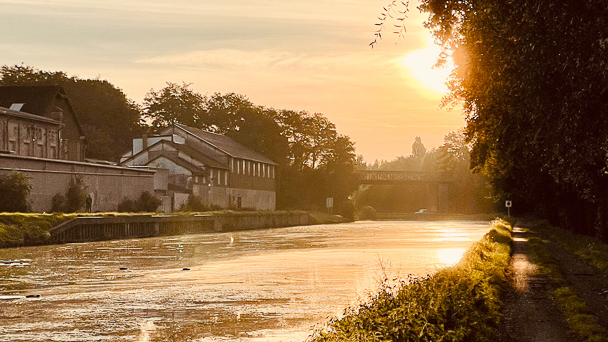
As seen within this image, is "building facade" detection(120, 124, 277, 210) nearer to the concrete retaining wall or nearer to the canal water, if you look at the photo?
the concrete retaining wall

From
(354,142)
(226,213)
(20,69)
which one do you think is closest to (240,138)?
(354,142)

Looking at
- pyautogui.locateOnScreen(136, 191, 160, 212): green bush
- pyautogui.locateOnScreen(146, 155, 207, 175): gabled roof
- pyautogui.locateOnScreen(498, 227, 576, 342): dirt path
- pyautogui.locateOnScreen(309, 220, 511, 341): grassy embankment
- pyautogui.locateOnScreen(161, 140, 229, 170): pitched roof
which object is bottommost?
pyautogui.locateOnScreen(498, 227, 576, 342): dirt path

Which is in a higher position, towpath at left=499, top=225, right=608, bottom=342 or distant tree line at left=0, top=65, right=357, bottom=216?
distant tree line at left=0, top=65, right=357, bottom=216

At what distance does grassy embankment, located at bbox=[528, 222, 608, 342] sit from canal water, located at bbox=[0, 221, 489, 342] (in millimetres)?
4002

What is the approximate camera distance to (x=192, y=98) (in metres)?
151

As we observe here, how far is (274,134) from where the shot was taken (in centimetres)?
13650

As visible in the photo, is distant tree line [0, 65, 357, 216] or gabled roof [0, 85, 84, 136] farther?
distant tree line [0, 65, 357, 216]

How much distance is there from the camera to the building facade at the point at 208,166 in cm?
9838

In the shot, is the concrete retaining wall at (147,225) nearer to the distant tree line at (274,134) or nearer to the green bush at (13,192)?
the green bush at (13,192)

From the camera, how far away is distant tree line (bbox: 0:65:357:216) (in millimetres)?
134750

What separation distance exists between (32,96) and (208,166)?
2052cm

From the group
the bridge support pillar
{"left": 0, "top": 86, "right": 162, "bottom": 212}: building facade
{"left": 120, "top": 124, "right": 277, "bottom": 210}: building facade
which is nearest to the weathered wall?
{"left": 0, "top": 86, "right": 162, "bottom": 212}: building facade

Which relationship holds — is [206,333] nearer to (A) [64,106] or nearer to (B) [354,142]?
(A) [64,106]

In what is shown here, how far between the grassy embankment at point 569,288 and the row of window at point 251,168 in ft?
211
